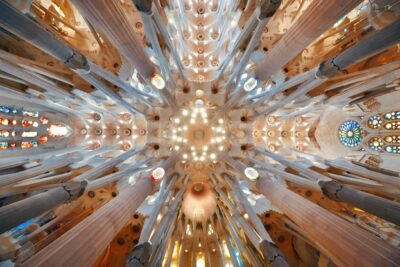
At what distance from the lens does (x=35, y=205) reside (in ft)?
20.2

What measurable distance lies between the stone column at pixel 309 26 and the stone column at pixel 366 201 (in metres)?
5.08

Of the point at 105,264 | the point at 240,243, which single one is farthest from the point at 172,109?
the point at 105,264

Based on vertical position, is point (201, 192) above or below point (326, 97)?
below

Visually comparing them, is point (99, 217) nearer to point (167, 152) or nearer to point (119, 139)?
point (167, 152)

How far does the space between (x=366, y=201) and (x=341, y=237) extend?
4.33 feet

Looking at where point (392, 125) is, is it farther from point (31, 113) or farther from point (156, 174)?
point (31, 113)

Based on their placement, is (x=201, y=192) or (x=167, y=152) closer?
(x=167, y=152)

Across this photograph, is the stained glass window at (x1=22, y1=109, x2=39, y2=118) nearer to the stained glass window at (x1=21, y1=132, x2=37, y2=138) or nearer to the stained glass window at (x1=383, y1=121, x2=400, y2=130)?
the stained glass window at (x1=21, y1=132, x2=37, y2=138)

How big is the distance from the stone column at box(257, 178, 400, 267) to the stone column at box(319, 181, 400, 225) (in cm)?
63

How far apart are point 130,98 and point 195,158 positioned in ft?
17.8

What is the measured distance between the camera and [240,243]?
12.8 m

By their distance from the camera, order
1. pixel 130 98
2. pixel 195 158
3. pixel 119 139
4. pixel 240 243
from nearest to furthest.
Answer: pixel 240 243, pixel 130 98, pixel 195 158, pixel 119 139

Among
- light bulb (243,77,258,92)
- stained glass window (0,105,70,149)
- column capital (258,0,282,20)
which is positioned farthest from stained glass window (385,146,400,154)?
stained glass window (0,105,70,149)

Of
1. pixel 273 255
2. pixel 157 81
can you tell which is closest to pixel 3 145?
pixel 157 81
